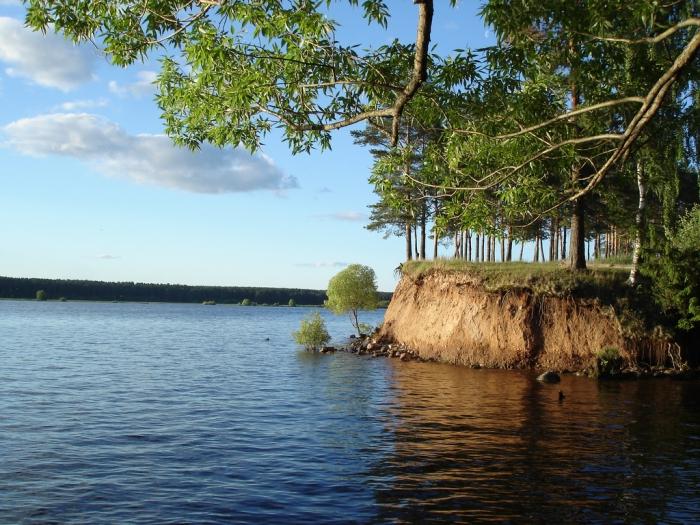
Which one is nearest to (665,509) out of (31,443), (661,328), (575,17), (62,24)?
(575,17)

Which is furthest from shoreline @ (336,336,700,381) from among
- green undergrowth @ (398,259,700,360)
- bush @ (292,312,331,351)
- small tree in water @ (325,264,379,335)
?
small tree in water @ (325,264,379,335)

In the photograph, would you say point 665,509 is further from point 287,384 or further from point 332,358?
point 332,358

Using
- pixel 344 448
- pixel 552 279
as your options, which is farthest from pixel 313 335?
pixel 344 448

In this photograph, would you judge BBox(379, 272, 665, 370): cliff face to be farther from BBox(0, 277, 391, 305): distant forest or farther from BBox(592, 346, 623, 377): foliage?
BBox(0, 277, 391, 305): distant forest

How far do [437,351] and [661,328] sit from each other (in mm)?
13380

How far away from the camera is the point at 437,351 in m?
40.9

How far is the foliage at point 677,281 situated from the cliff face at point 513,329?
2.22 metres

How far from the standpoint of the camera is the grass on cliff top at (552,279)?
36.0 m

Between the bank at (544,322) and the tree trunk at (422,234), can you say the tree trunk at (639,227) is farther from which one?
the tree trunk at (422,234)

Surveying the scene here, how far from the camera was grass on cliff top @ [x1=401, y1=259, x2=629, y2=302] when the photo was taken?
118ft

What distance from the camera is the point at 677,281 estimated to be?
33.6 m

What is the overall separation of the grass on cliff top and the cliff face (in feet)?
1.39

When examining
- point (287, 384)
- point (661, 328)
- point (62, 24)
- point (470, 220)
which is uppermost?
point (62, 24)

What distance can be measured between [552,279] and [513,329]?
12.4 ft
